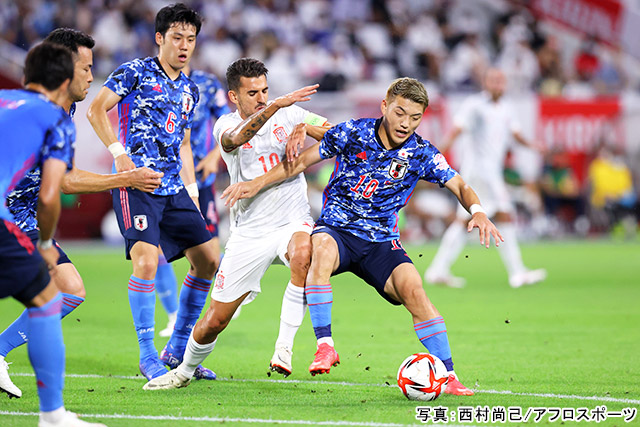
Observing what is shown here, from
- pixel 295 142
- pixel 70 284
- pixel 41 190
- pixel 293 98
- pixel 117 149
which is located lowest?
pixel 70 284

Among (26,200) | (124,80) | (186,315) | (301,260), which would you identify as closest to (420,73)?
(124,80)

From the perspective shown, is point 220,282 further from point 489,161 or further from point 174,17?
point 489,161

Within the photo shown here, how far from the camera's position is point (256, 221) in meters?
6.80

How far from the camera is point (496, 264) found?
17.1m

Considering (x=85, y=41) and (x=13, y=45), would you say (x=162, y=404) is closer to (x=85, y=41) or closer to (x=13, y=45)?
(x=85, y=41)

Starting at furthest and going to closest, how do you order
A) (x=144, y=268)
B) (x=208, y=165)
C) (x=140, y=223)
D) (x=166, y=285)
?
(x=208, y=165) < (x=166, y=285) < (x=140, y=223) < (x=144, y=268)

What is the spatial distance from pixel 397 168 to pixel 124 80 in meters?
2.28

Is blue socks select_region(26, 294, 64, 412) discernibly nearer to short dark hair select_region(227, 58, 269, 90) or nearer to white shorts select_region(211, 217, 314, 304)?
white shorts select_region(211, 217, 314, 304)

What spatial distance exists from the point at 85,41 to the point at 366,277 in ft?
9.19

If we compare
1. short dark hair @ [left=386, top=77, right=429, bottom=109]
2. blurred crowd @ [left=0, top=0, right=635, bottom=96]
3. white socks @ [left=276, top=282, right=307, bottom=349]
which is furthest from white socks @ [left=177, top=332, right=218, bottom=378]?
blurred crowd @ [left=0, top=0, right=635, bottom=96]

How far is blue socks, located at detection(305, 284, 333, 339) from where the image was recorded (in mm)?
6035

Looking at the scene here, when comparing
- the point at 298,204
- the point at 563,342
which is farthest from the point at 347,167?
the point at 563,342

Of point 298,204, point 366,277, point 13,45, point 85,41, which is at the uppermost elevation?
point 13,45

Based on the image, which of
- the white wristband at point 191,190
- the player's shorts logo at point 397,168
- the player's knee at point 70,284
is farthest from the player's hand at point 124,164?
the player's shorts logo at point 397,168
